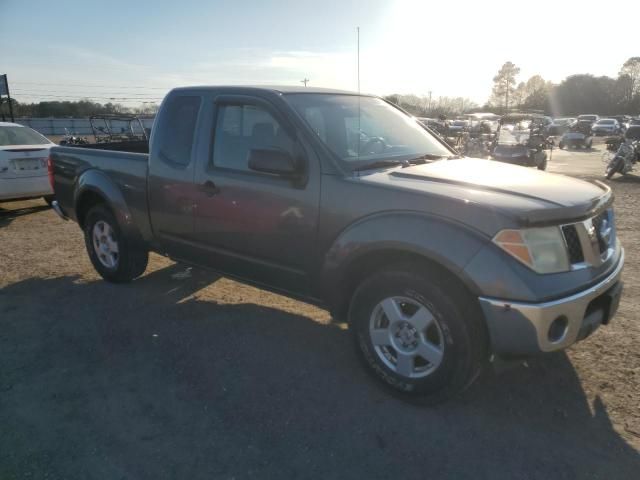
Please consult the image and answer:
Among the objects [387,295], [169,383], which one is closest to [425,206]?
[387,295]

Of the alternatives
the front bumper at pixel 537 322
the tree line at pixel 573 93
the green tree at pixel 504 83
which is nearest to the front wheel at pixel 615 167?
the front bumper at pixel 537 322

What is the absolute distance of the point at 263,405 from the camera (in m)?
2.98

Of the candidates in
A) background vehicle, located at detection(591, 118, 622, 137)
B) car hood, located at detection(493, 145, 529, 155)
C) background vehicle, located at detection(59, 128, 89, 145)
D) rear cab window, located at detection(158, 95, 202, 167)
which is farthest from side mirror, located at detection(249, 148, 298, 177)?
background vehicle, located at detection(591, 118, 622, 137)

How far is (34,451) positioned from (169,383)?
2.80 feet

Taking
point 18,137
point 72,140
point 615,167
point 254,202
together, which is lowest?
point 615,167

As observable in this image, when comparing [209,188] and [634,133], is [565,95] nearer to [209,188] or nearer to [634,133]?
[634,133]

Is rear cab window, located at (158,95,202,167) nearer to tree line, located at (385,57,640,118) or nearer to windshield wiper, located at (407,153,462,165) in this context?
windshield wiper, located at (407,153,462,165)

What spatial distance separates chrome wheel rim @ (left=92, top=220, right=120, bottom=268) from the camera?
5.01 m

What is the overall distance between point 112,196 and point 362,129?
257cm

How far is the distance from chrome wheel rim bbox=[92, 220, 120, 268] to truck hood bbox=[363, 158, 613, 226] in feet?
10.2

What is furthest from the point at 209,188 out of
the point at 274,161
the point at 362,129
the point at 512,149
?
the point at 512,149

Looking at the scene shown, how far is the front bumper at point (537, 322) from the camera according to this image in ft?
8.06

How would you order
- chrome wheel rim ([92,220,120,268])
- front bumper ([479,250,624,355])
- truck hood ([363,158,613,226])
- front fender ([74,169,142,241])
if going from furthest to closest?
1. chrome wheel rim ([92,220,120,268])
2. front fender ([74,169,142,241])
3. truck hood ([363,158,613,226])
4. front bumper ([479,250,624,355])

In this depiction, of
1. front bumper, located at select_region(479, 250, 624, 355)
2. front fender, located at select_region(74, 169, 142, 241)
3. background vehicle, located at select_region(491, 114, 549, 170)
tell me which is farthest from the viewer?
background vehicle, located at select_region(491, 114, 549, 170)
